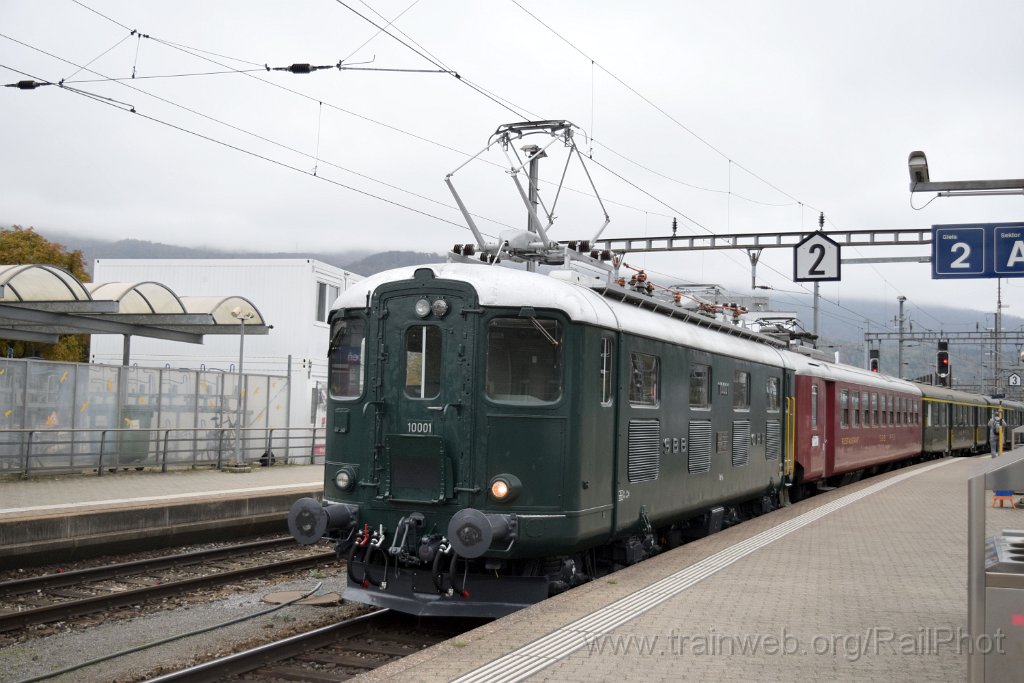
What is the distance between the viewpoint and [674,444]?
11.3m

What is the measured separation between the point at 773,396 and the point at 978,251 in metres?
4.00

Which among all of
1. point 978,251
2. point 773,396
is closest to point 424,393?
point 978,251

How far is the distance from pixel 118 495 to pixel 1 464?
3002 millimetres

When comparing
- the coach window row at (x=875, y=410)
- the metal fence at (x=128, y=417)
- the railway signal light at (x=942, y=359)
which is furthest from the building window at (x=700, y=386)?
the railway signal light at (x=942, y=359)

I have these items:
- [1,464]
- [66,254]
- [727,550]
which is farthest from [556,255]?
[66,254]

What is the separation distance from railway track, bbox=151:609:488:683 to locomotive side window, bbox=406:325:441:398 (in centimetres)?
214

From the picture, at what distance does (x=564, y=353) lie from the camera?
900 centimetres

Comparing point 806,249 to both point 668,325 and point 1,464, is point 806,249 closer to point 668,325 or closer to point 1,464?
point 668,325

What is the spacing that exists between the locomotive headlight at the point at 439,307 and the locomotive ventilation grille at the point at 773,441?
26.1 feet

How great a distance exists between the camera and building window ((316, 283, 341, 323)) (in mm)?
32938

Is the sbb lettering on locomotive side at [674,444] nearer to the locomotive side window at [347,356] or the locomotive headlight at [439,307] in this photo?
the locomotive headlight at [439,307]

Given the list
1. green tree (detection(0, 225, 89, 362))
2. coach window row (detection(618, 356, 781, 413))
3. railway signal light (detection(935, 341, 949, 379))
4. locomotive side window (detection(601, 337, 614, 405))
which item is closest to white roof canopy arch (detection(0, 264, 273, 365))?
coach window row (detection(618, 356, 781, 413))

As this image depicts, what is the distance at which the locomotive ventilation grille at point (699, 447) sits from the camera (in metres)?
11.9

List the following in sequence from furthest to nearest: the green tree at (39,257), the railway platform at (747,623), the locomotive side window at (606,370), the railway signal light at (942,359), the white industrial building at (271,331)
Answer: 1. the green tree at (39,257)
2. the railway signal light at (942,359)
3. the white industrial building at (271,331)
4. the locomotive side window at (606,370)
5. the railway platform at (747,623)
